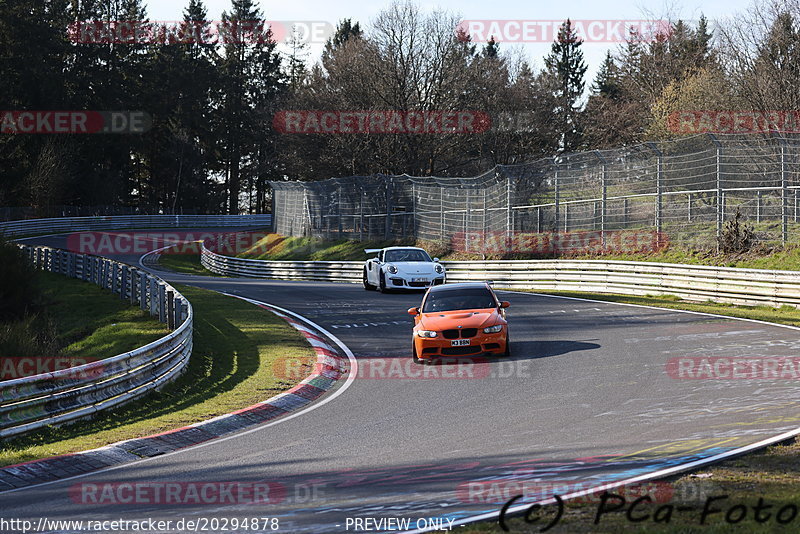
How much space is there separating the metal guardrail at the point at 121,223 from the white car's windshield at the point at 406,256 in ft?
138

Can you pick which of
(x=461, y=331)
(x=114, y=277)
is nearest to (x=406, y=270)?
(x=114, y=277)

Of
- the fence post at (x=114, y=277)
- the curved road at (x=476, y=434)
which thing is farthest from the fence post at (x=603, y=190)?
the fence post at (x=114, y=277)

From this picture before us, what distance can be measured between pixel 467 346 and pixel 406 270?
12.9 metres

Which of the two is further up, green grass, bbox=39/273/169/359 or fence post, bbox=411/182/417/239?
fence post, bbox=411/182/417/239

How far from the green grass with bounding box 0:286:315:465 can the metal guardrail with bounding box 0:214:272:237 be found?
49.1 metres

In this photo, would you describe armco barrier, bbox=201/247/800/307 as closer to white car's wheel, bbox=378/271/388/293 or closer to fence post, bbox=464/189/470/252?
fence post, bbox=464/189/470/252

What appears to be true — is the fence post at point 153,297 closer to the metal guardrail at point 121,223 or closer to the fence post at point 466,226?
the fence post at point 466,226

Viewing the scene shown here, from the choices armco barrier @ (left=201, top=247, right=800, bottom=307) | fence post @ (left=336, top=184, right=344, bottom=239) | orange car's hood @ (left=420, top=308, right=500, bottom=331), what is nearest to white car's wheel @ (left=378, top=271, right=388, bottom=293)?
armco barrier @ (left=201, top=247, right=800, bottom=307)

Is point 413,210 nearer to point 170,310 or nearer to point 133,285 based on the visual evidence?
point 133,285

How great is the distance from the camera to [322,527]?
6.61 meters

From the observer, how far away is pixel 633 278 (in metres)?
27.1

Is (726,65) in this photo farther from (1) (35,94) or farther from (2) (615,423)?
(1) (35,94)

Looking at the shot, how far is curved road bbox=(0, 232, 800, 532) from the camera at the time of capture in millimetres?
7445

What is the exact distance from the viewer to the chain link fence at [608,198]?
26.6 m
